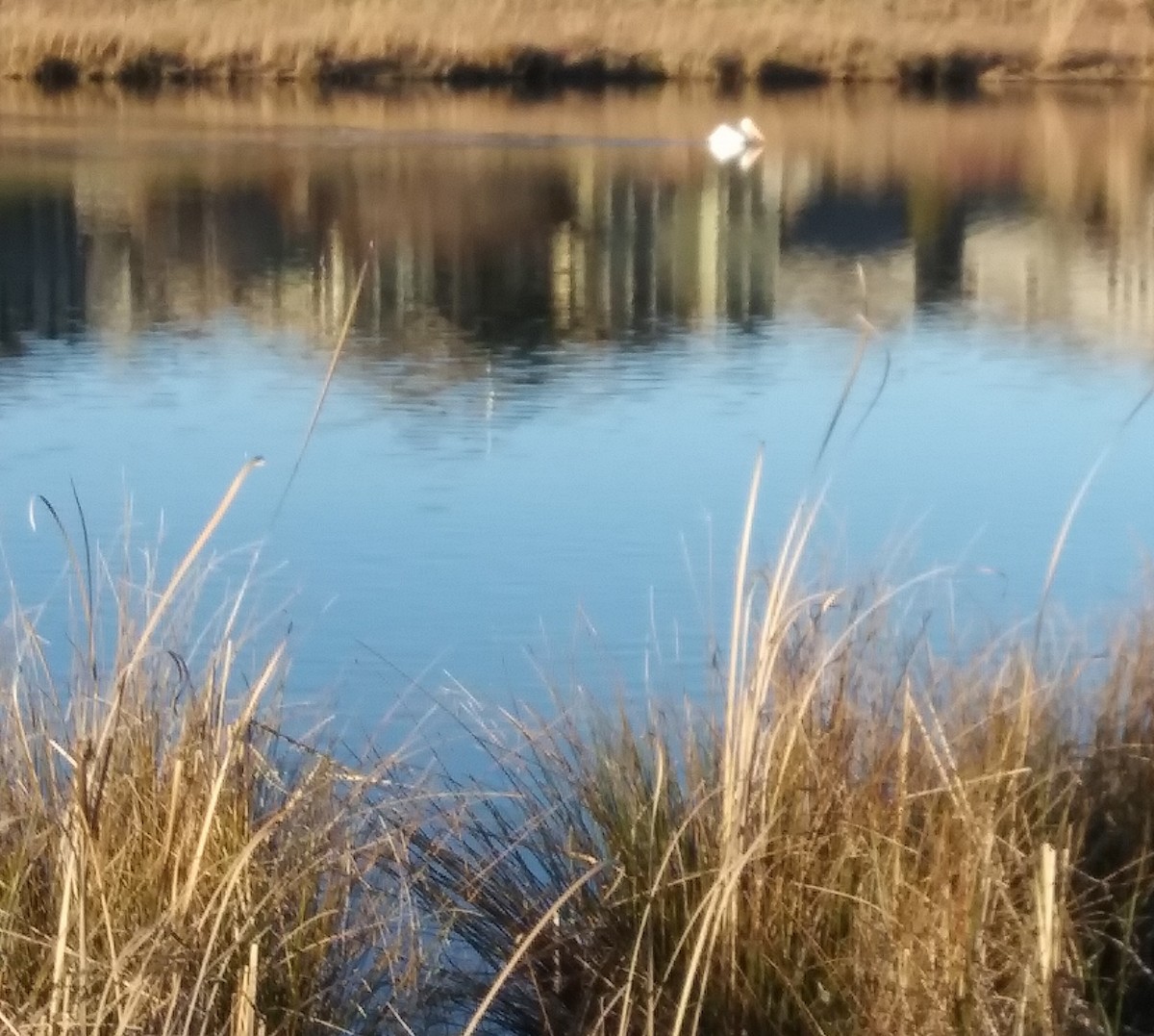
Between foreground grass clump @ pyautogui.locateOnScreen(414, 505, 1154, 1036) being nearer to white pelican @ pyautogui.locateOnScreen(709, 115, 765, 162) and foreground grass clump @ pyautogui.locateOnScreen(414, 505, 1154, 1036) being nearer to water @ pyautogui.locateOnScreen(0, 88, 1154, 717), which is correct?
water @ pyautogui.locateOnScreen(0, 88, 1154, 717)

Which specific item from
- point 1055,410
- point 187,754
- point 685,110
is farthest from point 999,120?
point 187,754

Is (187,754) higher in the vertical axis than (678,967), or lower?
higher

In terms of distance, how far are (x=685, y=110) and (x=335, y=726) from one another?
1599 cm

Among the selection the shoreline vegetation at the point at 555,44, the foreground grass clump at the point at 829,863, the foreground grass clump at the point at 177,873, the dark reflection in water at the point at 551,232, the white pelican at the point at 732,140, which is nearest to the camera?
the foreground grass clump at the point at 177,873

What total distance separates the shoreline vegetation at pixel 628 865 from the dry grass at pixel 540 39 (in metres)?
19.6

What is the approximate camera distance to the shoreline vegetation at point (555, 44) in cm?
2197

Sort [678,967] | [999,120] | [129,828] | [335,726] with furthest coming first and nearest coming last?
[999,120]
[335,726]
[678,967]
[129,828]

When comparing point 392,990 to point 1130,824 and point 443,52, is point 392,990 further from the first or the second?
point 443,52

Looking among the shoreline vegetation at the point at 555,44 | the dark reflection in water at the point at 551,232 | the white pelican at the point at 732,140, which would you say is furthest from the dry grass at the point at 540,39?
the white pelican at the point at 732,140

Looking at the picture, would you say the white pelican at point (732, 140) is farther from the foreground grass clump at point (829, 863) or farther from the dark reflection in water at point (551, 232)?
the foreground grass clump at point (829, 863)

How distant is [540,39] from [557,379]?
647 inches

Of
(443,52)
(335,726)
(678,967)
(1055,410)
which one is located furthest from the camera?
(443,52)

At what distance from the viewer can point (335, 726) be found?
11.5ft

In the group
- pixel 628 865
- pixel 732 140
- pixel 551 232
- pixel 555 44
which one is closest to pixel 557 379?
pixel 551 232
